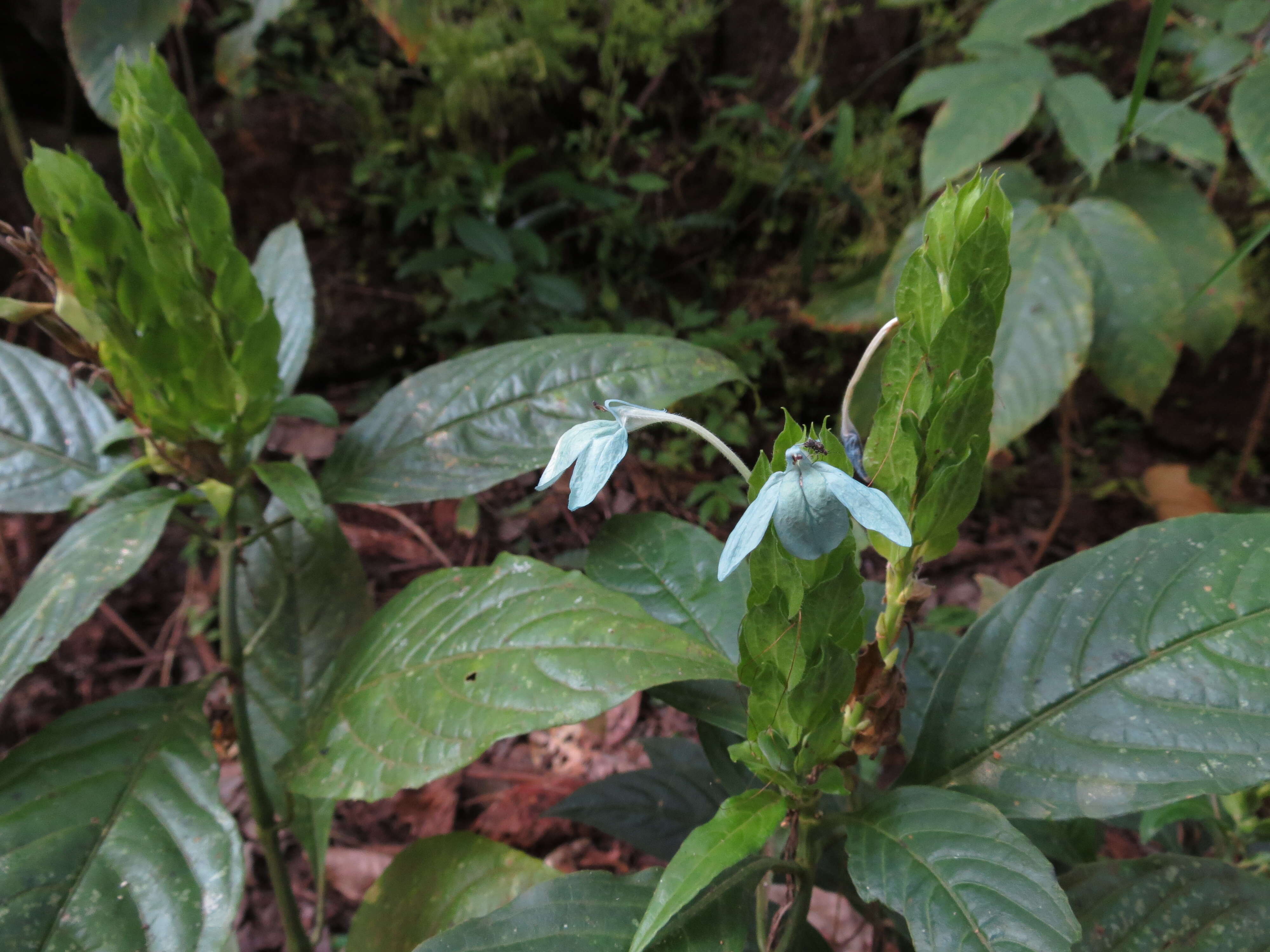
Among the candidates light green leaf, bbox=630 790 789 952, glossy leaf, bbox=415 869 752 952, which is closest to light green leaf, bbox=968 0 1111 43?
light green leaf, bbox=630 790 789 952

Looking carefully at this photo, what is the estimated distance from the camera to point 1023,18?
1815 millimetres

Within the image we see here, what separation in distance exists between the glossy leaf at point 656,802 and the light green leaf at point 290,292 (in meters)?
0.85

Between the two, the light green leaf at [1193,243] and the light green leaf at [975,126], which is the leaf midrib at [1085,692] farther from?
the light green leaf at [1193,243]

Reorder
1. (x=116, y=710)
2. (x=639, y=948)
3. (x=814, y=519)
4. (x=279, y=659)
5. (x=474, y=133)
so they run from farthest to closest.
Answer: (x=474, y=133) → (x=279, y=659) → (x=116, y=710) → (x=639, y=948) → (x=814, y=519)

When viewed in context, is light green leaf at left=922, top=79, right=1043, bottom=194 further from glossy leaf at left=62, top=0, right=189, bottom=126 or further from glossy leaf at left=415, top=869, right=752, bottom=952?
glossy leaf at left=62, top=0, right=189, bottom=126

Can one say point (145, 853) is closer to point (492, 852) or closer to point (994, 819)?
point (492, 852)

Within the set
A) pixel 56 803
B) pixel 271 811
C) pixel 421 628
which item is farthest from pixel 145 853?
pixel 421 628

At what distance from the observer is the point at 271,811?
1091mm

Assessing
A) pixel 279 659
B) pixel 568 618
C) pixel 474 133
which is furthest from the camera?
pixel 474 133

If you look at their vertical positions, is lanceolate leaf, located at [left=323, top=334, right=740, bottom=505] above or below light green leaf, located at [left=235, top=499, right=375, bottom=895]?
above

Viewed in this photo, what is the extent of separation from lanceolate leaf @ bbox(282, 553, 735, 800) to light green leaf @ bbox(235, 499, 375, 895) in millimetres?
379

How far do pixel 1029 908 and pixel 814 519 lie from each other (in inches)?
16.2

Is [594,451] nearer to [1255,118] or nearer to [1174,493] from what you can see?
[1255,118]

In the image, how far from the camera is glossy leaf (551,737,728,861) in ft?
3.60
